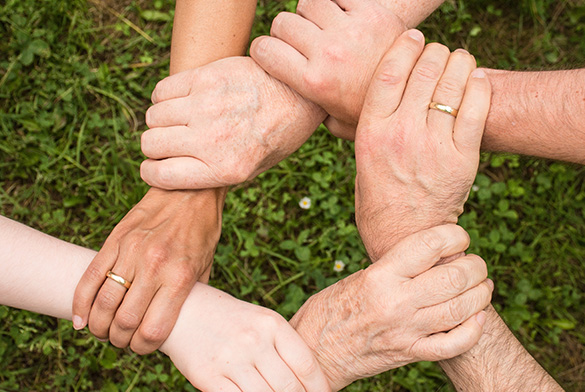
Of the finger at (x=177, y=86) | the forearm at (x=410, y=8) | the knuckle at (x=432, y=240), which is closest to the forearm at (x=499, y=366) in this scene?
the knuckle at (x=432, y=240)

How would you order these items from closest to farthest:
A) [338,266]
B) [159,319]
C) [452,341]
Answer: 1. [452,341]
2. [159,319]
3. [338,266]

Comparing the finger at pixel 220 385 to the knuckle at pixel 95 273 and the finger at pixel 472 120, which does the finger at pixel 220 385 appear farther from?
the finger at pixel 472 120

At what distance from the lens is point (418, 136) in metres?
1.85

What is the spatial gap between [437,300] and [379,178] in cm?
51

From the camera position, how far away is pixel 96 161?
125 inches

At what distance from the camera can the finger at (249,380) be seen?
1.86m

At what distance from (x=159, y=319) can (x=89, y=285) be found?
1.01ft

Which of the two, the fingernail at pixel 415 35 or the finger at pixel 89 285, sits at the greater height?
the fingernail at pixel 415 35

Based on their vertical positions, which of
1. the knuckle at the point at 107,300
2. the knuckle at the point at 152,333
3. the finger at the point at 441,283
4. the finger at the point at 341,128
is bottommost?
the knuckle at the point at 152,333

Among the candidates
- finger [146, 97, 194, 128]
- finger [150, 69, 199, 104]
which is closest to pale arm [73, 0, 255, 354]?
finger [150, 69, 199, 104]

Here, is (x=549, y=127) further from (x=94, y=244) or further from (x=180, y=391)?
(x=94, y=244)

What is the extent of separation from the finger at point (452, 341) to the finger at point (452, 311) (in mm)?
22

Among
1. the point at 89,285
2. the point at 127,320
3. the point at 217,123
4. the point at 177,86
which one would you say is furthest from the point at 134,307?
the point at 177,86

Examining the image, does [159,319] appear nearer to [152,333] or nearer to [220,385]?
[152,333]
